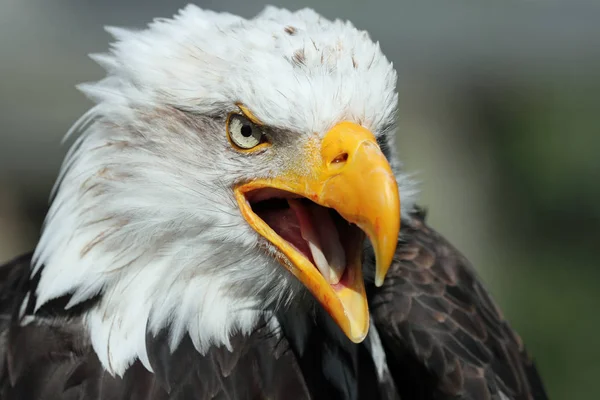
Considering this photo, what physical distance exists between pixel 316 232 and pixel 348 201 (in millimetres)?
193

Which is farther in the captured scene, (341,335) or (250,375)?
(341,335)

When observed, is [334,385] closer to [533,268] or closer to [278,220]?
[278,220]

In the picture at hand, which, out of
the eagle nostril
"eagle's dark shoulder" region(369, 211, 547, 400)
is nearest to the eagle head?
the eagle nostril

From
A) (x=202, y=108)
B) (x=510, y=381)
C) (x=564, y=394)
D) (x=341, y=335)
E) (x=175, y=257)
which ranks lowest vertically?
(x=564, y=394)

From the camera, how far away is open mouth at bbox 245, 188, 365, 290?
5.70 ft

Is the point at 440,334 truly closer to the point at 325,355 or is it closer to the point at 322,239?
the point at 325,355

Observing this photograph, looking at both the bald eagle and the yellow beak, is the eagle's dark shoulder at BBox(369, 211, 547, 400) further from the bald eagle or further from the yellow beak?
the yellow beak

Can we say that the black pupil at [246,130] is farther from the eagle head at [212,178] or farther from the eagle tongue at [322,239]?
the eagle tongue at [322,239]

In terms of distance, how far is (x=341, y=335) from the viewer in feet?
6.85

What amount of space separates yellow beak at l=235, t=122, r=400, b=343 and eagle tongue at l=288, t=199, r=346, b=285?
0.06 ft

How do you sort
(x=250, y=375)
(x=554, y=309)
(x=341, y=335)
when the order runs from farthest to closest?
(x=554, y=309), (x=341, y=335), (x=250, y=375)

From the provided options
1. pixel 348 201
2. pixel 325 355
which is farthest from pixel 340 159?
pixel 325 355

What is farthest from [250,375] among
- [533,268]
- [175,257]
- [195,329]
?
[533,268]

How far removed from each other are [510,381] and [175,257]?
1060 mm
